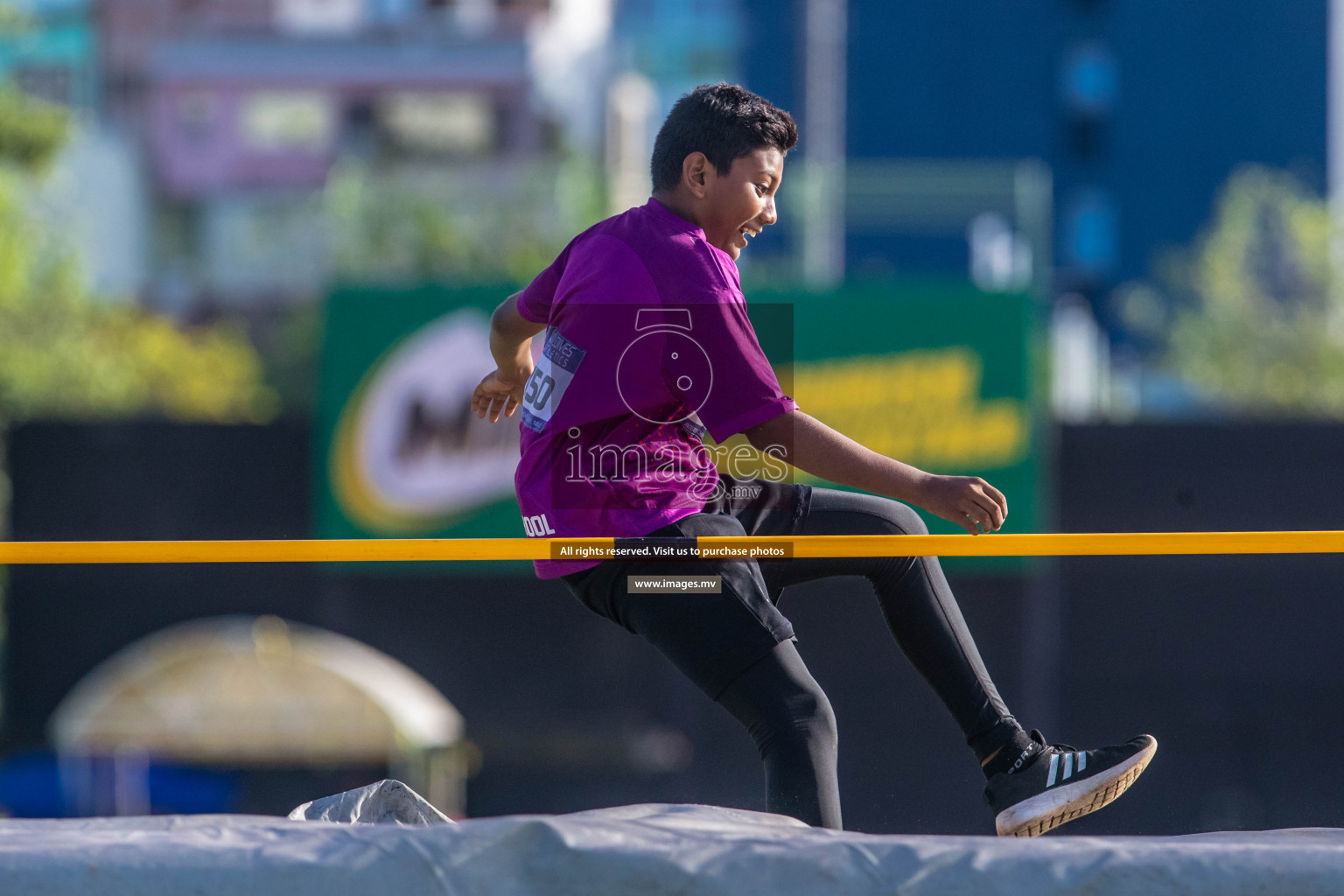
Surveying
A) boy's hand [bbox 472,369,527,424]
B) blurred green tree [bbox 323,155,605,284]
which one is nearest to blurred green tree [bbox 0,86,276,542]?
blurred green tree [bbox 323,155,605,284]

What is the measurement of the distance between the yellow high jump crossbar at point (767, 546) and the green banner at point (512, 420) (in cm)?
892

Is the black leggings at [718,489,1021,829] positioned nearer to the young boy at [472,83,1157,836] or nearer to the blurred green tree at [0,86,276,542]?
the young boy at [472,83,1157,836]

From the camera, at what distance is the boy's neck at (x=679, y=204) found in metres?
3.26

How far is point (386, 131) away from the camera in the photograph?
129 feet

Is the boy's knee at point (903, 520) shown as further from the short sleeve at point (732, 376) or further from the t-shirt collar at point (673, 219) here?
the t-shirt collar at point (673, 219)

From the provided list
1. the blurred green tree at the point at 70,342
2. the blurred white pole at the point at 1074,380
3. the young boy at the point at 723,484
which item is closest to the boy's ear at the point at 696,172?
the young boy at the point at 723,484

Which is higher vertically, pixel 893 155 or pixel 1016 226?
pixel 893 155

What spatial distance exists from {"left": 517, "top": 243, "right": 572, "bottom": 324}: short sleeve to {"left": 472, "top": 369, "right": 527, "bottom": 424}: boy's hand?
0.26 m

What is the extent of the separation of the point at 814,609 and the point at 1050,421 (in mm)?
9293

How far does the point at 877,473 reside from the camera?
3.01 metres

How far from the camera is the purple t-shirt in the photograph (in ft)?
9.84

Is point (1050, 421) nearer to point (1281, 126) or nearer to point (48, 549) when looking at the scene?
point (48, 549)

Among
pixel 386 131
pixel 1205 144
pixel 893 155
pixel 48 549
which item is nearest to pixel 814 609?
pixel 48 549

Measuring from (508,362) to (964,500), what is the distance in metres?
1.29
